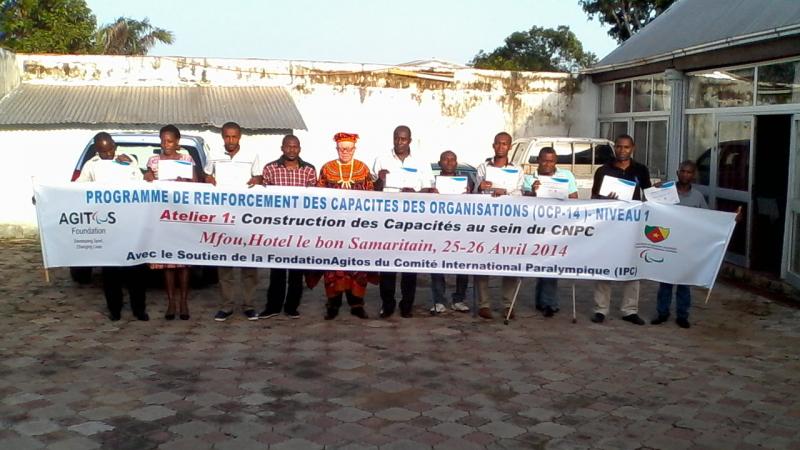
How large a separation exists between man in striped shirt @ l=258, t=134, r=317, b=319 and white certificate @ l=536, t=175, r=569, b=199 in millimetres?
2123

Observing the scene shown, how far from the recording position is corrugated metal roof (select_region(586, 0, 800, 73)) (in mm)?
9672

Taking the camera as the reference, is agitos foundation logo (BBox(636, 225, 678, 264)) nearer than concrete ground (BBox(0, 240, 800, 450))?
No

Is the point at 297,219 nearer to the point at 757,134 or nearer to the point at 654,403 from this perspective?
the point at 654,403

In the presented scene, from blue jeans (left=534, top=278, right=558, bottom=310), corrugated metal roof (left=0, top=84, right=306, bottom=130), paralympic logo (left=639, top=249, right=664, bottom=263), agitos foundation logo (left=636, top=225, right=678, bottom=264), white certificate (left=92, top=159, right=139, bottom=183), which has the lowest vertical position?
blue jeans (left=534, top=278, right=558, bottom=310)

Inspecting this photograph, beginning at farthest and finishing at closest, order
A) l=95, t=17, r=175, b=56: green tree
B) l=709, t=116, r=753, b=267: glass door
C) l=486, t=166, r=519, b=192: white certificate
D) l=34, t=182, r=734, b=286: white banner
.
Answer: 1. l=95, t=17, r=175, b=56: green tree
2. l=709, t=116, r=753, b=267: glass door
3. l=486, t=166, r=519, b=192: white certificate
4. l=34, t=182, r=734, b=286: white banner

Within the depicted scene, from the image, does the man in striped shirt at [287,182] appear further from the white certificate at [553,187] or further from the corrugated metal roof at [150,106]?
the corrugated metal roof at [150,106]

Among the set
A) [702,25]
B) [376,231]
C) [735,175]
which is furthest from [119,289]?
[702,25]

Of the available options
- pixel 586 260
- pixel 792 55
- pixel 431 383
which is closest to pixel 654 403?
pixel 431 383

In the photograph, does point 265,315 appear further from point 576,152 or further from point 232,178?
point 576,152

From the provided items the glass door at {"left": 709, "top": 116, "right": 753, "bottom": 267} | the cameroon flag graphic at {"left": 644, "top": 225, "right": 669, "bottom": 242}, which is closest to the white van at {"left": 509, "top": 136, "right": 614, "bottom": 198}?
the glass door at {"left": 709, "top": 116, "right": 753, "bottom": 267}

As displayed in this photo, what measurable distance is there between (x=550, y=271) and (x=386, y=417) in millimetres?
2925

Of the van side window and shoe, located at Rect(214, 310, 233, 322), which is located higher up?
the van side window

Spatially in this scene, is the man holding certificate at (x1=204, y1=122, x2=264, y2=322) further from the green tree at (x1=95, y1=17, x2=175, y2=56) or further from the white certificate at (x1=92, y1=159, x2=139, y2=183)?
the green tree at (x1=95, y1=17, x2=175, y2=56)

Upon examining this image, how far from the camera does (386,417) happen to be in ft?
16.7
